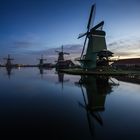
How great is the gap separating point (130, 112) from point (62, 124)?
13.1ft

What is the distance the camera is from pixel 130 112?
29.4 feet

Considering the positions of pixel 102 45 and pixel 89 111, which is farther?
pixel 102 45

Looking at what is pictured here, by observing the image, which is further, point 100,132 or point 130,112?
point 130,112

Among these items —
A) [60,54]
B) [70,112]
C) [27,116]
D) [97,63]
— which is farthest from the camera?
[60,54]

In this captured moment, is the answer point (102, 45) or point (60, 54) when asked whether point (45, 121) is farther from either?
point (60, 54)

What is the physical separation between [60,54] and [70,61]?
8.43 m

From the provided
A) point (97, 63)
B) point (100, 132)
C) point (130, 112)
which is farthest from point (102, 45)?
point (100, 132)

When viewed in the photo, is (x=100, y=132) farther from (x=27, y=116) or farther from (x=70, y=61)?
(x=70, y=61)

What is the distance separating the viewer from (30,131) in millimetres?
6109

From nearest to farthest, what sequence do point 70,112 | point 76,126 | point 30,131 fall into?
point 30,131 < point 76,126 < point 70,112

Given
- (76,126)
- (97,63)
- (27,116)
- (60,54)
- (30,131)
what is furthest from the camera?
(60,54)

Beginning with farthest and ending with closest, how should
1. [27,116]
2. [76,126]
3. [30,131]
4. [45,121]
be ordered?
1. [27,116]
2. [45,121]
3. [76,126]
4. [30,131]

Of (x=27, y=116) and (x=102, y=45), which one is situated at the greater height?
(x=102, y=45)

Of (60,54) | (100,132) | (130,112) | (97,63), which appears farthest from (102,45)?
(60,54)
